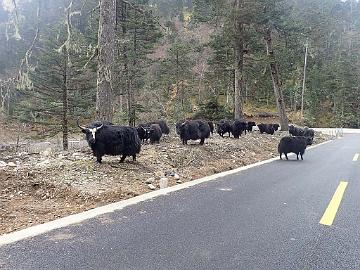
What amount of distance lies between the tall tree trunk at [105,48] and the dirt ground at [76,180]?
1.72 m

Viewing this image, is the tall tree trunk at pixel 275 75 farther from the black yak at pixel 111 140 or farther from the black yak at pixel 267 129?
the black yak at pixel 111 140

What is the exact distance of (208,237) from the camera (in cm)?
456

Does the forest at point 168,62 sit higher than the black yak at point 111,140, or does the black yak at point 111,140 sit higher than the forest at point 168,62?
the forest at point 168,62

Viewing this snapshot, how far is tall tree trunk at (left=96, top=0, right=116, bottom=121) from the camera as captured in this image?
10344 mm

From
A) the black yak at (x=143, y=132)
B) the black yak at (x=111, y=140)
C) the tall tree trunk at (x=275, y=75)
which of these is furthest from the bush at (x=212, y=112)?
the black yak at (x=111, y=140)

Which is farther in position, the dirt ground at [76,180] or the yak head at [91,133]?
the yak head at [91,133]

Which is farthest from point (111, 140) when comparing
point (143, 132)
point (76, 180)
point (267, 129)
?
point (267, 129)

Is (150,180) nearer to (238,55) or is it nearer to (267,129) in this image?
(238,55)

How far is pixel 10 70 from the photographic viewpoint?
4603cm

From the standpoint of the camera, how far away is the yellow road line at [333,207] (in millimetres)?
5437

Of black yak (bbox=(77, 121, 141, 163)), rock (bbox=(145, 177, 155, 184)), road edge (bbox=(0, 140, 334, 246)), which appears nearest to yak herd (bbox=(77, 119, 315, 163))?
black yak (bbox=(77, 121, 141, 163))

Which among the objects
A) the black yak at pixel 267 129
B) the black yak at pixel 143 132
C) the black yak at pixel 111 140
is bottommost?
the black yak at pixel 267 129

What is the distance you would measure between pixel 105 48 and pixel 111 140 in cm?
290

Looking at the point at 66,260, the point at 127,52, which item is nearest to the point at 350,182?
the point at 66,260
